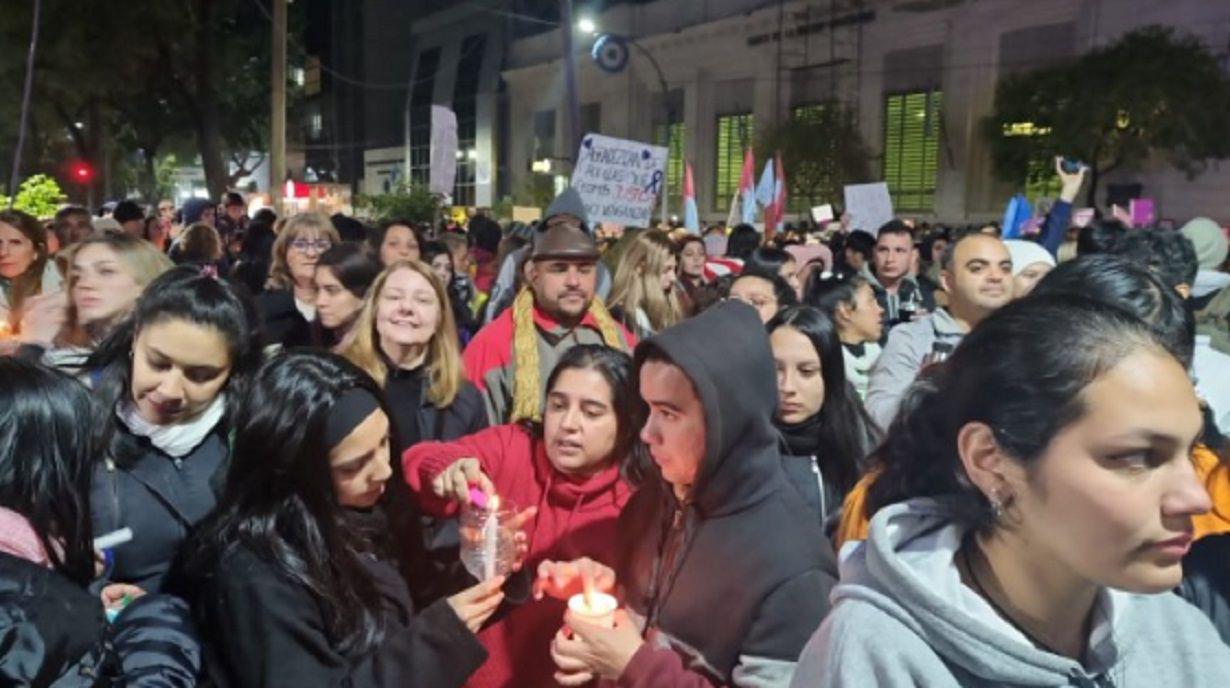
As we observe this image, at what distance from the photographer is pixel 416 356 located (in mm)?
4230

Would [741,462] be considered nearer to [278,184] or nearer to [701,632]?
[701,632]

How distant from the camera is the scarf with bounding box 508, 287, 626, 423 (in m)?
4.58

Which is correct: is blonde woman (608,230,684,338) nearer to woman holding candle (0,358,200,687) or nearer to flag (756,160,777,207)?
woman holding candle (0,358,200,687)

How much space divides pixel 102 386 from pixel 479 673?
1.45 m

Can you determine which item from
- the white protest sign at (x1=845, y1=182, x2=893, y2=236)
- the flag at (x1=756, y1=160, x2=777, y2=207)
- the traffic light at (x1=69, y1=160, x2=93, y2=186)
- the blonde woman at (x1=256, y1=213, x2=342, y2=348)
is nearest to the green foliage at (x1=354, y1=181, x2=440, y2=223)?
the traffic light at (x1=69, y1=160, x2=93, y2=186)

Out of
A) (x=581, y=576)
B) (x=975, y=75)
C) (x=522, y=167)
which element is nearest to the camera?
(x=581, y=576)

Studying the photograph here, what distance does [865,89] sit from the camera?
3422 cm

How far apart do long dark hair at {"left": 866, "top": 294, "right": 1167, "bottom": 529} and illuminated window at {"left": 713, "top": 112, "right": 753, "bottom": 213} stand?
122 feet

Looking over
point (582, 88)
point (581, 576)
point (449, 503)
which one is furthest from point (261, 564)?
point (582, 88)

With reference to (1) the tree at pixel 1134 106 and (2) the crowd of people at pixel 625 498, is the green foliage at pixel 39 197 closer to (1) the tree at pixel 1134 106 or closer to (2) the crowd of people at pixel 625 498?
(2) the crowd of people at pixel 625 498

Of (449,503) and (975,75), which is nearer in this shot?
(449,503)

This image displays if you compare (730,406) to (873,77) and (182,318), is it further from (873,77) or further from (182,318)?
(873,77)

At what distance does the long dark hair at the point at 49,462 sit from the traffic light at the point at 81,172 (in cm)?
2713

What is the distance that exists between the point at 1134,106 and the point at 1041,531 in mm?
24942
